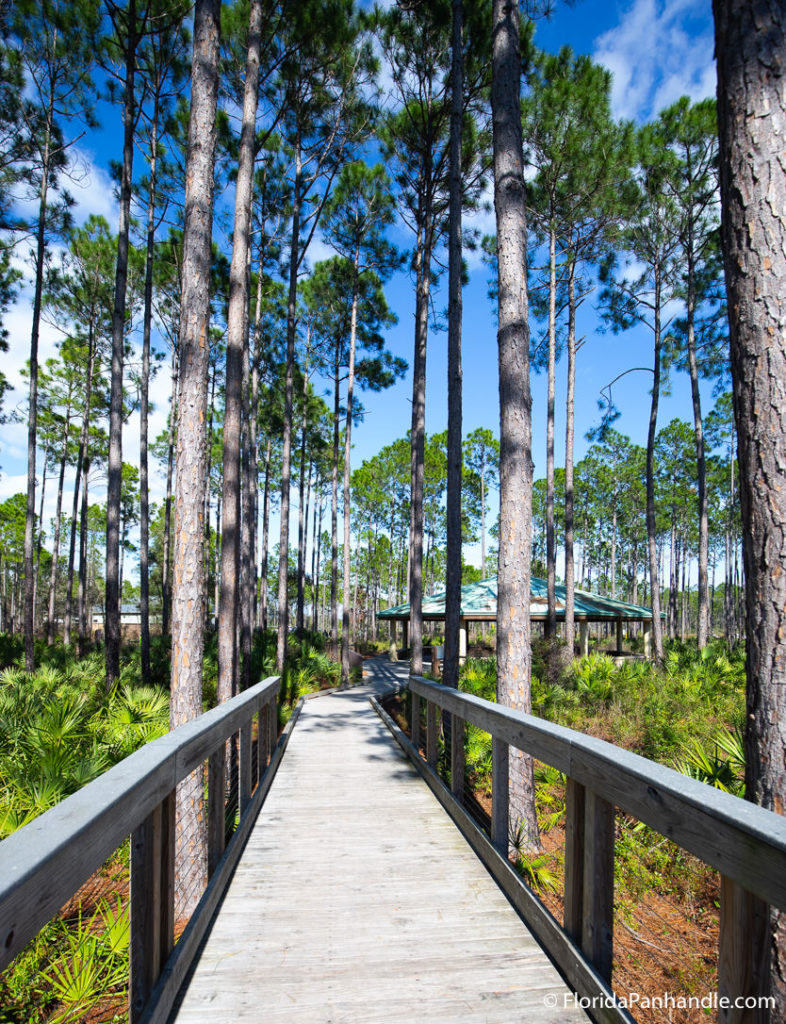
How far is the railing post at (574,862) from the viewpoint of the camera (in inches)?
87.7

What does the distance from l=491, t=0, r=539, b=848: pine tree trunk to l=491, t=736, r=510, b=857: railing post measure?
3.33 feet

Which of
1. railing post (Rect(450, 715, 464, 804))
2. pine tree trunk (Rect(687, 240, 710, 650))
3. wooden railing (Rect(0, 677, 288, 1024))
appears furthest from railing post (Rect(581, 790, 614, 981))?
pine tree trunk (Rect(687, 240, 710, 650))

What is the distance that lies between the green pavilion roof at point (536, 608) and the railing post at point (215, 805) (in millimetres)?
16785

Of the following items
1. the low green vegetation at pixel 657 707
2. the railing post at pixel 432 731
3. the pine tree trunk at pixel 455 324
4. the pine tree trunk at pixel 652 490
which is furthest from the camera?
the pine tree trunk at pixel 652 490

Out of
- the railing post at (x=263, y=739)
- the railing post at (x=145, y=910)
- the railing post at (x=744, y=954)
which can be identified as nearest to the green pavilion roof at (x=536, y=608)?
the railing post at (x=263, y=739)

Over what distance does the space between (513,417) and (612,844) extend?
3.54m

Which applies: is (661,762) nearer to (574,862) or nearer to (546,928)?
(546,928)

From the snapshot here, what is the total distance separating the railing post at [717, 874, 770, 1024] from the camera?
1.43 meters

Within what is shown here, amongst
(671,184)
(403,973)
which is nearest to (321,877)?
(403,973)

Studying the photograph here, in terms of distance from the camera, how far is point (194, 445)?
4668 millimetres

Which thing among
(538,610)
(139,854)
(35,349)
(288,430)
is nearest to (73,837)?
(139,854)

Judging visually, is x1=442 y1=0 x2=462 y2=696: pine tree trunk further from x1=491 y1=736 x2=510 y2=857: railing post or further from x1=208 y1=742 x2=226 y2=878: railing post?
x1=208 y1=742 x2=226 y2=878: railing post

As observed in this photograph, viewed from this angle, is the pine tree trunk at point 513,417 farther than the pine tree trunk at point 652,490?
No

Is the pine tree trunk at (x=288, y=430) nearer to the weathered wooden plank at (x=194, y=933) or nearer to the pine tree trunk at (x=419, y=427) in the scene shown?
the pine tree trunk at (x=419, y=427)
